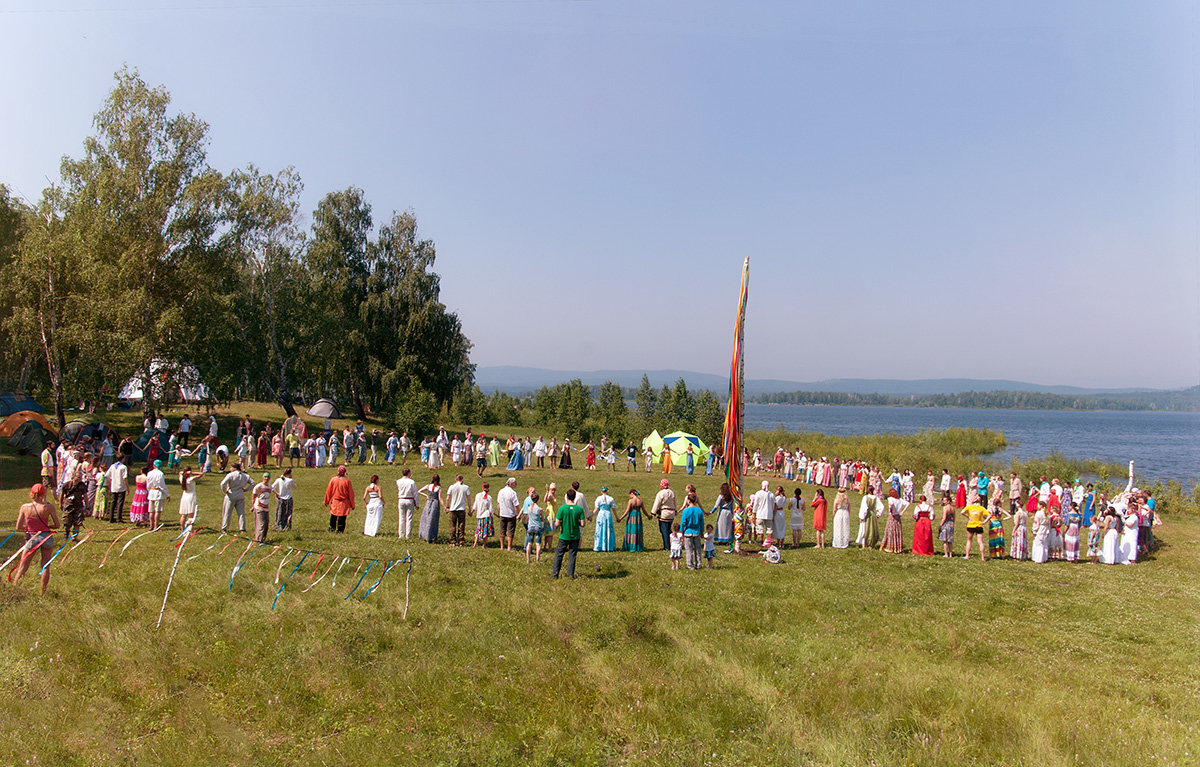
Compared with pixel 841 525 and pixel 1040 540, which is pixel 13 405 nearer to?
pixel 841 525

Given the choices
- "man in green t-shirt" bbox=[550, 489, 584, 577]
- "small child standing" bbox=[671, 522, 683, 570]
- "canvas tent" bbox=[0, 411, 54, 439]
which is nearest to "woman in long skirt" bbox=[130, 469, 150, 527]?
"man in green t-shirt" bbox=[550, 489, 584, 577]

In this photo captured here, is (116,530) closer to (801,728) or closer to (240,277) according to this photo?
(801,728)

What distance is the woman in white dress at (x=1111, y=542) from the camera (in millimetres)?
17047

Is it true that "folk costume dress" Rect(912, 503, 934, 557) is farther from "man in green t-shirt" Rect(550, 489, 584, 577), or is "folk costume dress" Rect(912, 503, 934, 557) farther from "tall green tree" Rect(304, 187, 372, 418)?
"tall green tree" Rect(304, 187, 372, 418)

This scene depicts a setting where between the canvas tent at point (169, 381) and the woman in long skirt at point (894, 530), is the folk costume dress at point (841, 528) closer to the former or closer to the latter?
the woman in long skirt at point (894, 530)

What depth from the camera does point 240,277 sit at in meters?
38.6

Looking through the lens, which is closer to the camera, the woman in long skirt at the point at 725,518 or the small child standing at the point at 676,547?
the small child standing at the point at 676,547

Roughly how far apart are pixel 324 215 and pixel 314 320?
9212 mm

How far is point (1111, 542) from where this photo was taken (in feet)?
55.9

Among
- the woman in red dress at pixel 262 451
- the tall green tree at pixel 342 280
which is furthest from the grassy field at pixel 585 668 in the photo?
the tall green tree at pixel 342 280

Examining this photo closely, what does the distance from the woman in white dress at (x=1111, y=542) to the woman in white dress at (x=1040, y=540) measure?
1.34 metres

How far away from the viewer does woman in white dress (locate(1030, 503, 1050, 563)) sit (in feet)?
56.0

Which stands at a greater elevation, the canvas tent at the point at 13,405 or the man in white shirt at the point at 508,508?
the canvas tent at the point at 13,405

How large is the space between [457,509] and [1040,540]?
14.3 meters
